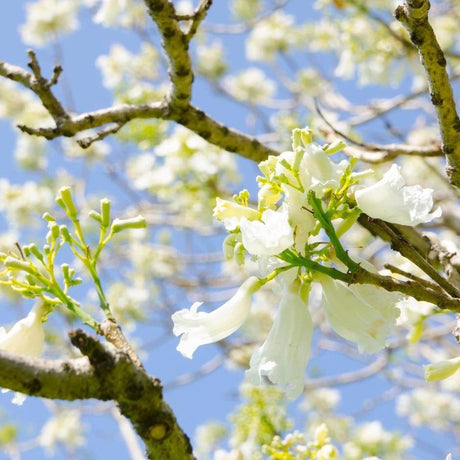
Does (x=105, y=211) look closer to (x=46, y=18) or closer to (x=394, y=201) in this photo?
(x=394, y=201)

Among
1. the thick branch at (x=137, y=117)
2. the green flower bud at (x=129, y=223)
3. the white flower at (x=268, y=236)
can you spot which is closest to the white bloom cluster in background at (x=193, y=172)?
the thick branch at (x=137, y=117)

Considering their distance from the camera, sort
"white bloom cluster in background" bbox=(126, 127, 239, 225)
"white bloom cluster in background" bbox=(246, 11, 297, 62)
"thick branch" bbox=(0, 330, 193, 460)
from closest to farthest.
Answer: "thick branch" bbox=(0, 330, 193, 460)
"white bloom cluster in background" bbox=(126, 127, 239, 225)
"white bloom cluster in background" bbox=(246, 11, 297, 62)

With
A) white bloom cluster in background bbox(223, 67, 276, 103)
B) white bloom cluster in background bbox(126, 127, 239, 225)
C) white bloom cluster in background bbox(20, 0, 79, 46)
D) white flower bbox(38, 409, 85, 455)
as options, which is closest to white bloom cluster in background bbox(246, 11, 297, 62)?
white bloom cluster in background bbox(223, 67, 276, 103)

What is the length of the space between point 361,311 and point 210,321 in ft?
0.84

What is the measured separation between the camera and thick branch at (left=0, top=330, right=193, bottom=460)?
0.90 m

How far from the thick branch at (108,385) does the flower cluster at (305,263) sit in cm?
17

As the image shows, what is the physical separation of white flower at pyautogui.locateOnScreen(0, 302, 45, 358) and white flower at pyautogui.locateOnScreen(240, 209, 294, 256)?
438 mm

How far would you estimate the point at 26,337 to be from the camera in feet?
4.08

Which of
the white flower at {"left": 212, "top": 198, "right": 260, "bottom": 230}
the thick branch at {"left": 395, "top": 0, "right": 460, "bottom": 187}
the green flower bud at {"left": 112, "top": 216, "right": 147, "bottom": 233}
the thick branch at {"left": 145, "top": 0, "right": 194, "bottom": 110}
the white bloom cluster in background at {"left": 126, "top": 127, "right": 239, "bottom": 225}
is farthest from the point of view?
the white bloom cluster in background at {"left": 126, "top": 127, "right": 239, "bottom": 225}

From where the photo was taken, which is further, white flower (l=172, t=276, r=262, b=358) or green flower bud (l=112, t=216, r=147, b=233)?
green flower bud (l=112, t=216, r=147, b=233)

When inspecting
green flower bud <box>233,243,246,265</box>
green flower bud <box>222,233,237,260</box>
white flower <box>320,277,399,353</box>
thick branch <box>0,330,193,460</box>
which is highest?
green flower bud <box>222,233,237,260</box>

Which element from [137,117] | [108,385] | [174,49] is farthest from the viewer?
[137,117]

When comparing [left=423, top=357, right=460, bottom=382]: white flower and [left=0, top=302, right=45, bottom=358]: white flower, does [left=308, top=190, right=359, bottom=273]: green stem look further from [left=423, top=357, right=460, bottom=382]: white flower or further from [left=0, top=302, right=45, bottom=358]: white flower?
[left=0, top=302, right=45, bottom=358]: white flower

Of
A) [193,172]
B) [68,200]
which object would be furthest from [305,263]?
[193,172]
